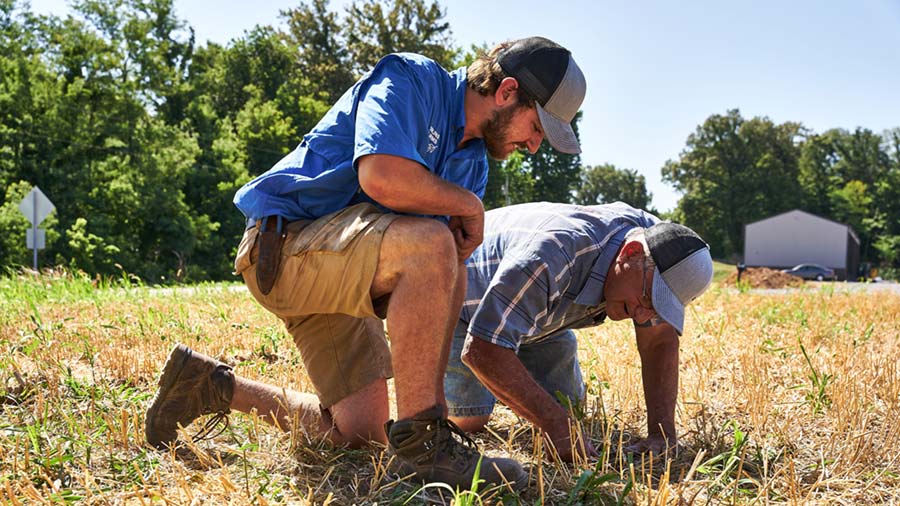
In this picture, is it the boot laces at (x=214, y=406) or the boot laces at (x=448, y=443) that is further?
the boot laces at (x=214, y=406)

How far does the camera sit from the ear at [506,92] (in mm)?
2828

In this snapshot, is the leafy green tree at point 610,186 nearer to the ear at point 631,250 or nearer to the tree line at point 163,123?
the tree line at point 163,123

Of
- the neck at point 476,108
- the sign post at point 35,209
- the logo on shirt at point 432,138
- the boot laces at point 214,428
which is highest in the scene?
the neck at point 476,108

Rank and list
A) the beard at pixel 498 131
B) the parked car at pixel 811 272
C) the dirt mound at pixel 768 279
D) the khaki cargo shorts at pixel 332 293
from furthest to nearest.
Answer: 1. the parked car at pixel 811 272
2. the dirt mound at pixel 768 279
3. the beard at pixel 498 131
4. the khaki cargo shorts at pixel 332 293

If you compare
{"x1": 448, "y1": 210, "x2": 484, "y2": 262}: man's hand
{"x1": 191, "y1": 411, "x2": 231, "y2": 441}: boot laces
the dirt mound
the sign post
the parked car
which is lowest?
the parked car

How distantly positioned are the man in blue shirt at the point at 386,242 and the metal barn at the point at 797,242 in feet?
220

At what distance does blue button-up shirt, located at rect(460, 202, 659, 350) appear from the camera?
3.07m

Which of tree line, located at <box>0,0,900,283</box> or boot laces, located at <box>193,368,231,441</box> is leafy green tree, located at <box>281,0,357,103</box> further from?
boot laces, located at <box>193,368,231,441</box>

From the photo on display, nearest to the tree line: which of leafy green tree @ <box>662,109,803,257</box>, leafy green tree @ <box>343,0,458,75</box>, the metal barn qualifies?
leafy green tree @ <box>343,0,458,75</box>

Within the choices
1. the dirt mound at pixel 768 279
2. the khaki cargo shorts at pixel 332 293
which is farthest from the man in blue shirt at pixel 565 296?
the dirt mound at pixel 768 279

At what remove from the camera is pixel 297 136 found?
40.5 metres

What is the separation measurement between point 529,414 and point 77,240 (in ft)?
92.5

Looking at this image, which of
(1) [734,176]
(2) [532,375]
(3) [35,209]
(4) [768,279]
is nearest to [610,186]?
(1) [734,176]

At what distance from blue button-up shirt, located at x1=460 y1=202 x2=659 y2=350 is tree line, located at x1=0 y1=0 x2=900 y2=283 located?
14758mm
